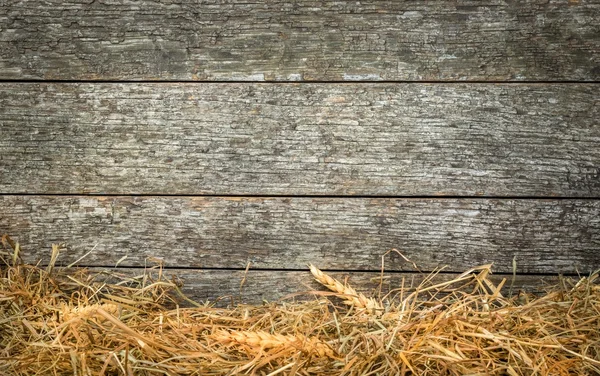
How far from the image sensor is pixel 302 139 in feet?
4.77

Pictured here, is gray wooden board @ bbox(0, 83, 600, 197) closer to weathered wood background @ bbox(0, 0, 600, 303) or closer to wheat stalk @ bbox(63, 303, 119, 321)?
weathered wood background @ bbox(0, 0, 600, 303)

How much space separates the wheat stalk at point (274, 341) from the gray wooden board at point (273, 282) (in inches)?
9.2

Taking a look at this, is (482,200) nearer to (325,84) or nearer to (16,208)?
(325,84)

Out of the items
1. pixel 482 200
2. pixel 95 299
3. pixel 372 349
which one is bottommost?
pixel 95 299

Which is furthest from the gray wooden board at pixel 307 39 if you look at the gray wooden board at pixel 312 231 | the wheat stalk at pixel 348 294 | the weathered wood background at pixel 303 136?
the wheat stalk at pixel 348 294

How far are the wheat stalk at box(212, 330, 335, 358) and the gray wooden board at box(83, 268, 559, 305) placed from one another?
23cm

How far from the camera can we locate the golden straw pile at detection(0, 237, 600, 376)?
1163 mm

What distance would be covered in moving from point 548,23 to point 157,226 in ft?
3.61

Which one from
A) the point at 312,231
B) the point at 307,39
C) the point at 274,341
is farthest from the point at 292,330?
→ the point at 307,39

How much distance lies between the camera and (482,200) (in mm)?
1454

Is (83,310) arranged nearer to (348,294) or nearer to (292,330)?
(292,330)

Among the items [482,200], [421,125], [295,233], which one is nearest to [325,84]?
[421,125]

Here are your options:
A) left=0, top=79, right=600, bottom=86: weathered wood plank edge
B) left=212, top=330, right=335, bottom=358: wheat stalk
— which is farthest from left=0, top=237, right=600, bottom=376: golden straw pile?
left=0, top=79, right=600, bottom=86: weathered wood plank edge

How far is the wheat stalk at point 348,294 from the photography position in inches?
53.3
